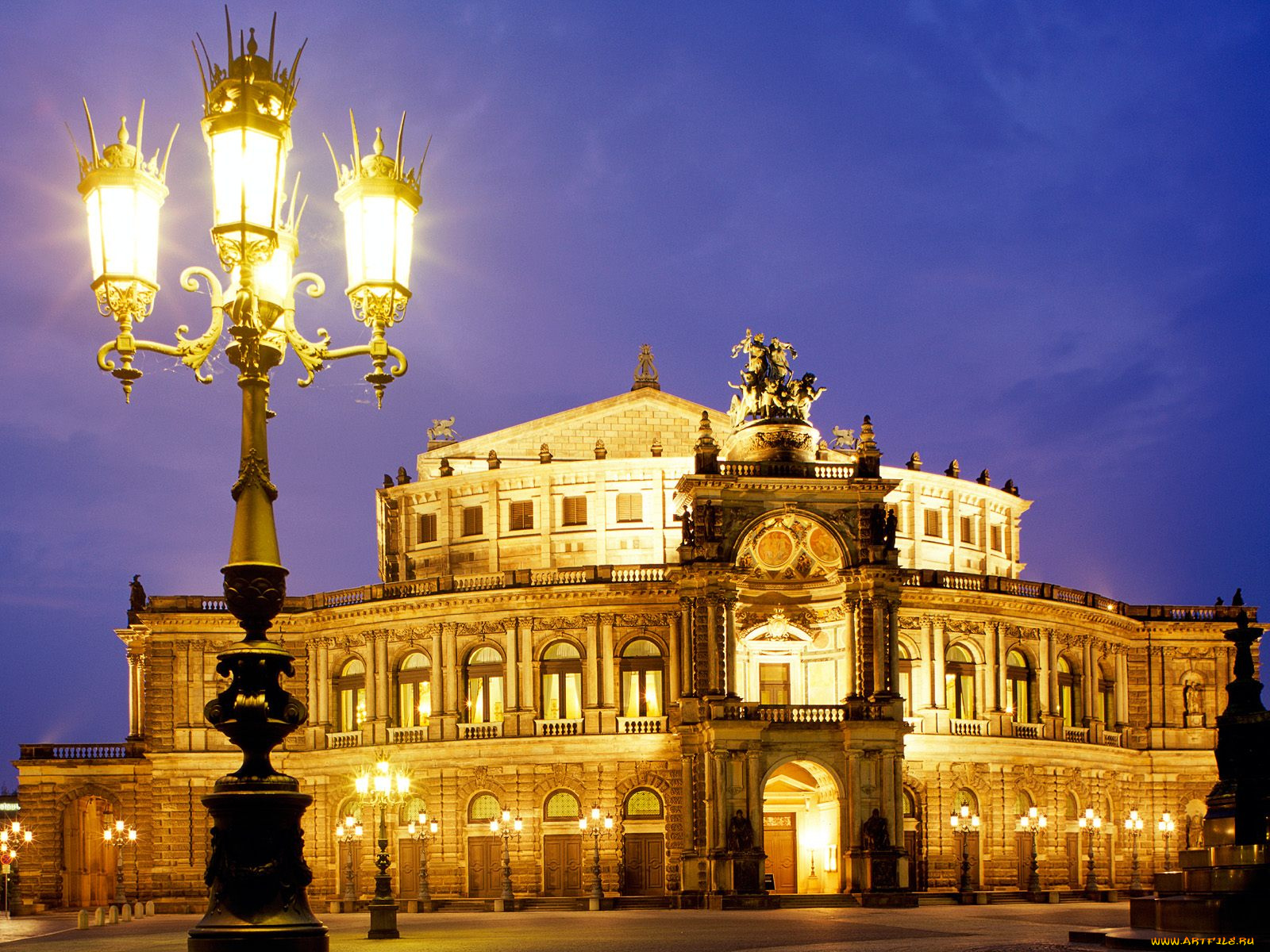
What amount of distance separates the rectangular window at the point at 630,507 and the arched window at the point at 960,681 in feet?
53.0

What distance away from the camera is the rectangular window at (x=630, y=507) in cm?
8031

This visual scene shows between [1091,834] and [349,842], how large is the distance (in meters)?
33.2

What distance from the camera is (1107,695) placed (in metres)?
80.5

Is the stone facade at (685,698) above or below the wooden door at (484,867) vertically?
above

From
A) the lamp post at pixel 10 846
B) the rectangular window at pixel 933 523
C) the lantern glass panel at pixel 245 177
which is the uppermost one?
the rectangular window at pixel 933 523

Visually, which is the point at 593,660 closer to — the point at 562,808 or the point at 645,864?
the point at 562,808

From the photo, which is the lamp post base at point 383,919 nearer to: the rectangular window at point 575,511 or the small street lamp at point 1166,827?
the rectangular window at point 575,511

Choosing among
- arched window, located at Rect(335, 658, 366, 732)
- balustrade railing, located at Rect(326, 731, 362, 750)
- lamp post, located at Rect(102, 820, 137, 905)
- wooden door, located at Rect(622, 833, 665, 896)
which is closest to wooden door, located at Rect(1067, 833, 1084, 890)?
wooden door, located at Rect(622, 833, 665, 896)

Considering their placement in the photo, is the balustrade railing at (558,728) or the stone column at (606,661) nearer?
the balustrade railing at (558,728)

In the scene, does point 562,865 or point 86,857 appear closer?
point 562,865

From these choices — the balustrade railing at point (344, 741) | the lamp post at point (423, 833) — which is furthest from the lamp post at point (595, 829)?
the balustrade railing at point (344, 741)

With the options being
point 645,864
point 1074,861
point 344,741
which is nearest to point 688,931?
point 645,864

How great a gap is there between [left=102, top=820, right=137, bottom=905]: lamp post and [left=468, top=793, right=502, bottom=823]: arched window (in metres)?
15.1

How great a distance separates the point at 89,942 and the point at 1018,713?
1731 inches
